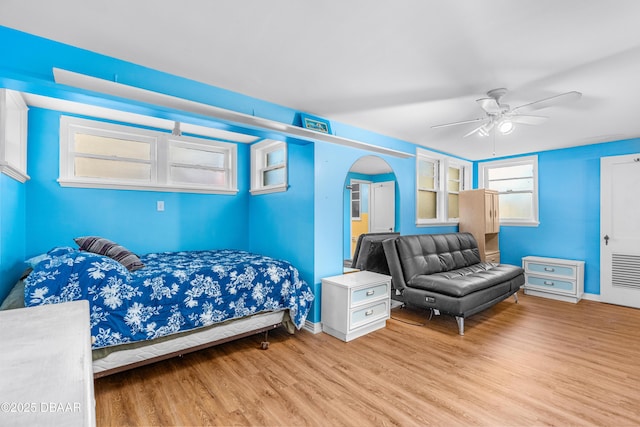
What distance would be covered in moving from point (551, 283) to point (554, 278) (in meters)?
0.08

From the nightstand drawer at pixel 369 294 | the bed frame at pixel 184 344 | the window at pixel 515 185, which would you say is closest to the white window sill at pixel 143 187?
the bed frame at pixel 184 344

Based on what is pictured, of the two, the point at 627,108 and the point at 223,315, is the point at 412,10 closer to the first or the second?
the point at 223,315

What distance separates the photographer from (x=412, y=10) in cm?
153

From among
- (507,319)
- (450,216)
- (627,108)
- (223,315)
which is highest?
(627,108)

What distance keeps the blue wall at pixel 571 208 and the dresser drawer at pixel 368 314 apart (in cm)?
318

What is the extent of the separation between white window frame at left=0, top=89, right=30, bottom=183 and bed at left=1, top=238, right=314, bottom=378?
675 mm

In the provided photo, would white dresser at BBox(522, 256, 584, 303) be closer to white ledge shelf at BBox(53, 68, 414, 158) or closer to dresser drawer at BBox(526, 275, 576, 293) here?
dresser drawer at BBox(526, 275, 576, 293)

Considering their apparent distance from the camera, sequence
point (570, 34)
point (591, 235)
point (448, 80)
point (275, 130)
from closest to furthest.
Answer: point (570, 34)
point (448, 80)
point (275, 130)
point (591, 235)

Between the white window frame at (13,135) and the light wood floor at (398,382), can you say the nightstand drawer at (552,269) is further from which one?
the white window frame at (13,135)

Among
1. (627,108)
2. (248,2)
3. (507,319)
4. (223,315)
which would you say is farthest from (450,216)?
(248,2)

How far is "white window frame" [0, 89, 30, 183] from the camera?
197 centimetres

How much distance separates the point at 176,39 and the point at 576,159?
5.24 m

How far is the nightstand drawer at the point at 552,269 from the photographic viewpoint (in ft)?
13.5

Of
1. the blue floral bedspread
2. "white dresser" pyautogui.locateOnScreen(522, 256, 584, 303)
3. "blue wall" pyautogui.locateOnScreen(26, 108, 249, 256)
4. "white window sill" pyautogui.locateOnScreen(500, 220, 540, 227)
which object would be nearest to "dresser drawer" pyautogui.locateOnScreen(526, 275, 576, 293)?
"white dresser" pyautogui.locateOnScreen(522, 256, 584, 303)
